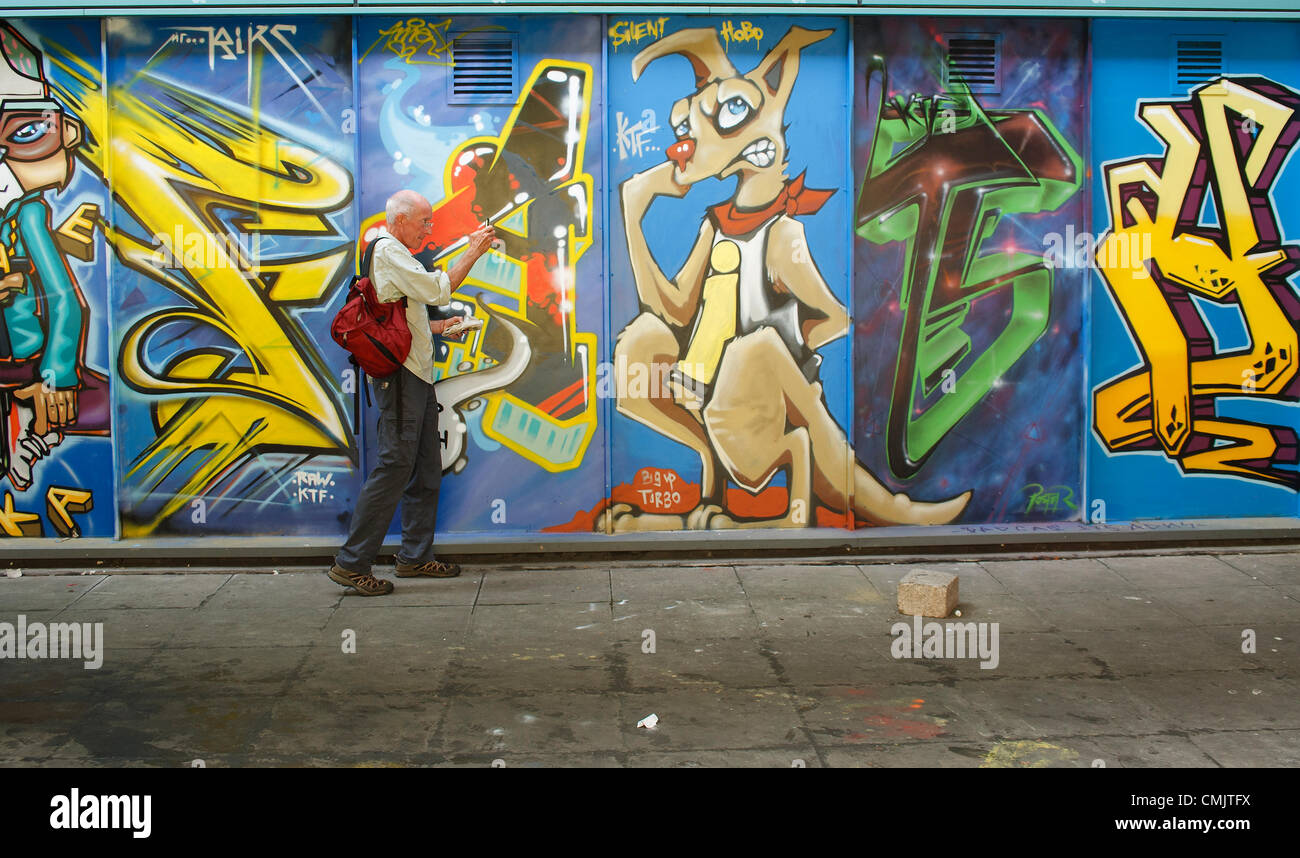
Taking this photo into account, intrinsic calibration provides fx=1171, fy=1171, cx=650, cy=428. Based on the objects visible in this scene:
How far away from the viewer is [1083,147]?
731 centimetres

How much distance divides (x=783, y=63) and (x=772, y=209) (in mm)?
890

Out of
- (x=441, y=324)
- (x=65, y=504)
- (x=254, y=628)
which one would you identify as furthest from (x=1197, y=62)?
(x=65, y=504)

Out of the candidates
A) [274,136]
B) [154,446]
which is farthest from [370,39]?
[154,446]

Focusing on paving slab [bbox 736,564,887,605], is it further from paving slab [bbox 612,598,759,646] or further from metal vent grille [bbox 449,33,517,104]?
metal vent grille [bbox 449,33,517,104]

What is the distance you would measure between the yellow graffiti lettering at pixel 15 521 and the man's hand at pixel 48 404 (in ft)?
1.63

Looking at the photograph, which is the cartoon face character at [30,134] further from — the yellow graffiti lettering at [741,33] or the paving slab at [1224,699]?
the paving slab at [1224,699]

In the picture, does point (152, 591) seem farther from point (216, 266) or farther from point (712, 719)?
point (712, 719)

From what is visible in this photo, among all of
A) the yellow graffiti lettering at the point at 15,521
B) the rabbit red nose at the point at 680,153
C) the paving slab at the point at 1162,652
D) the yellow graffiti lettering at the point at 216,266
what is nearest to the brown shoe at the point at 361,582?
the yellow graffiti lettering at the point at 216,266

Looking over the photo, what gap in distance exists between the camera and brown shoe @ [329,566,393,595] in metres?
6.48

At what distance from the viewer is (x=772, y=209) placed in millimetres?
7203

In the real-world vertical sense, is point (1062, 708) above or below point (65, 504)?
below

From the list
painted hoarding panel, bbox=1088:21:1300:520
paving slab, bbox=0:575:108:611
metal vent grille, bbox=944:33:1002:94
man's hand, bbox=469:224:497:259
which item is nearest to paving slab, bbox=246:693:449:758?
paving slab, bbox=0:575:108:611

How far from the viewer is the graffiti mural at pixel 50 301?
701 cm

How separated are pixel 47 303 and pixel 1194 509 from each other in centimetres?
732
